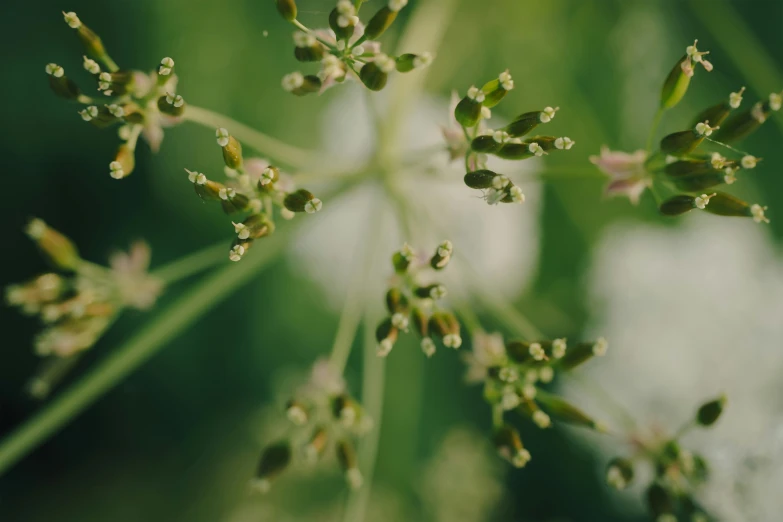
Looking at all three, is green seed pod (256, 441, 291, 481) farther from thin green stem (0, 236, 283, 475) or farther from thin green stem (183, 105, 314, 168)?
thin green stem (183, 105, 314, 168)

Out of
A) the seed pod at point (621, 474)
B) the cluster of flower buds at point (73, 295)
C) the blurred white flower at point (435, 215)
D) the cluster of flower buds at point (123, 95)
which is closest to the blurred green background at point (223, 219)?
the blurred white flower at point (435, 215)

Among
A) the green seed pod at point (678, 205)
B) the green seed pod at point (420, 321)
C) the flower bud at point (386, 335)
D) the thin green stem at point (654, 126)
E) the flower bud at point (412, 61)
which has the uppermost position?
the flower bud at point (412, 61)

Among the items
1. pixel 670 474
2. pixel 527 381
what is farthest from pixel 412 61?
pixel 670 474

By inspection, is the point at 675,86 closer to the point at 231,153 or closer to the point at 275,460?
the point at 231,153

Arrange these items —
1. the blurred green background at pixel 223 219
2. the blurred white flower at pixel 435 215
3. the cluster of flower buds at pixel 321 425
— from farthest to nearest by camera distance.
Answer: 1. the blurred white flower at pixel 435 215
2. the blurred green background at pixel 223 219
3. the cluster of flower buds at pixel 321 425

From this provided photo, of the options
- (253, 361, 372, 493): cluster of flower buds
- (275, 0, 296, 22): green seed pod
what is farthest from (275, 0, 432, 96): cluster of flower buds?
(253, 361, 372, 493): cluster of flower buds

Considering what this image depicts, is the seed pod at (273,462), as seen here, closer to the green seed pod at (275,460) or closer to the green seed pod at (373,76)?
the green seed pod at (275,460)

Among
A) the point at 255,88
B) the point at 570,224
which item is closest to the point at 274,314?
the point at 255,88
